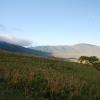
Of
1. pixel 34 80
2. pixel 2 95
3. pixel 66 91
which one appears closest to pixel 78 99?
pixel 66 91

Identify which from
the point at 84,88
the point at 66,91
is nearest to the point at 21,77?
the point at 66,91

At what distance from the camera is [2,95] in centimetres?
1286

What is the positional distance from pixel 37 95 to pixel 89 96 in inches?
134

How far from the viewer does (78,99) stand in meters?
14.7

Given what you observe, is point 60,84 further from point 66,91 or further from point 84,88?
point 84,88

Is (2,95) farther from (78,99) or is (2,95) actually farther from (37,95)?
(78,99)

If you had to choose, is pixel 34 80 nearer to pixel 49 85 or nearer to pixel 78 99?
pixel 49 85

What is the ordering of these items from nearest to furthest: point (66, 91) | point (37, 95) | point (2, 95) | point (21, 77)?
1. point (2, 95)
2. point (37, 95)
3. point (66, 91)
4. point (21, 77)

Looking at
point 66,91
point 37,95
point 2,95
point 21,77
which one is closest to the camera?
point 2,95

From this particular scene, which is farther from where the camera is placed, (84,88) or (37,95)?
(84,88)

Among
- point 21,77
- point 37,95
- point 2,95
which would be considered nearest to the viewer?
point 2,95

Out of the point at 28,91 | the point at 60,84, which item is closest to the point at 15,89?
the point at 28,91

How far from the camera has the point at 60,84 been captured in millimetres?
16094

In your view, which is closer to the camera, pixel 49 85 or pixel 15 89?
pixel 15 89
